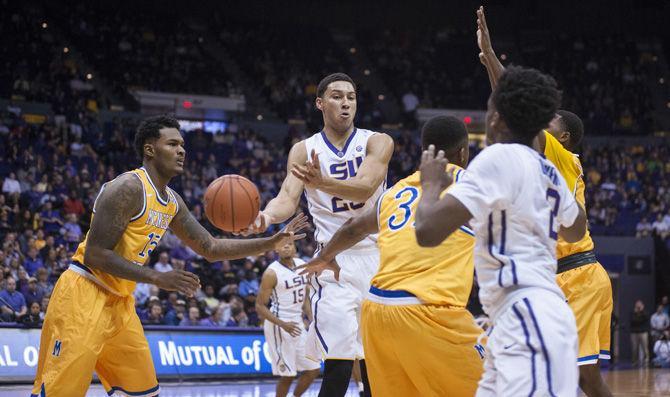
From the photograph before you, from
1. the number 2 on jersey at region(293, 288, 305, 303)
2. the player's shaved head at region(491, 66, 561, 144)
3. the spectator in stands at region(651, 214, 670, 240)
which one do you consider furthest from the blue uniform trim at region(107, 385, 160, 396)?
the spectator in stands at region(651, 214, 670, 240)

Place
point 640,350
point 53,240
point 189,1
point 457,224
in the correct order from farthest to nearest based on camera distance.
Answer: point 189,1
point 640,350
point 53,240
point 457,224

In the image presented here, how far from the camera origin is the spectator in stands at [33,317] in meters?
12.8

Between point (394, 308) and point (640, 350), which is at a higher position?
point (394, 308)

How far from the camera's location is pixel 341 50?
3278cm

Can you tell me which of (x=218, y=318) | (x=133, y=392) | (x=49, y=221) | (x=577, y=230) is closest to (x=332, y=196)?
(x=133, y=392)

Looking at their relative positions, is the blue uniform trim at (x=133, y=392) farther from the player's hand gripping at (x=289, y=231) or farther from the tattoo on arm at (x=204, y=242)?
the player's hand gripping at (x=289, y=231)

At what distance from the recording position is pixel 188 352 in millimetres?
14188

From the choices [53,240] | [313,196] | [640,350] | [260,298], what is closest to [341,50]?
[640,350]

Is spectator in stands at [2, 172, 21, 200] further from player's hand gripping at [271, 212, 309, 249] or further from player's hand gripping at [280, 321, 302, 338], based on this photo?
player's hand gripping at [271, 212, 309, 249]

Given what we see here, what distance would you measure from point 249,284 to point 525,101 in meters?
13.9

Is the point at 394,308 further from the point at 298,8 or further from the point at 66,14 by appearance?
the point at 298,8

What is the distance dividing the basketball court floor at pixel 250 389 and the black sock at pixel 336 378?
5600mm

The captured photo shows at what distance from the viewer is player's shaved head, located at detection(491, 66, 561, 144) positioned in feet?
12.7

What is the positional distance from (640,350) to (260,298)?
1368 cm
